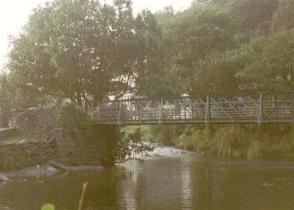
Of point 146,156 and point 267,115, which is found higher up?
point 267,115

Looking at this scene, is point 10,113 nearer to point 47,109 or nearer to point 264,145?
point 47,109

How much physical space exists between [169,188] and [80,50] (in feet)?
50.7

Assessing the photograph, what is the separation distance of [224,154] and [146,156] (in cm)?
691

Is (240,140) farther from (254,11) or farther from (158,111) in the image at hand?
(254,11)

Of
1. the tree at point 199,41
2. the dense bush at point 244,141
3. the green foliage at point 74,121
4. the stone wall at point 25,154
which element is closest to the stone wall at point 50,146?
the stone wall at point 25,154

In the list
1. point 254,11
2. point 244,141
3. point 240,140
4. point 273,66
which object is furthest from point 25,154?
point 254,11

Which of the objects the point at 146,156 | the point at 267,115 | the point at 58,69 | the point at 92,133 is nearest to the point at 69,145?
the point at 92,133

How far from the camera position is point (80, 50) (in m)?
41.6

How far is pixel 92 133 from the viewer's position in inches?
1647

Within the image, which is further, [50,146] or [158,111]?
[158,111]

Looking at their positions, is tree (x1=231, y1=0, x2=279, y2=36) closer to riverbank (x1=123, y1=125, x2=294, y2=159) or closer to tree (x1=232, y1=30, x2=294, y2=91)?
riverbank (x1=123, y1=125, x2=294, y2=159)

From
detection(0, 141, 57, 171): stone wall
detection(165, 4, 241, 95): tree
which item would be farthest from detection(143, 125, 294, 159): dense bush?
detection(0, 141, 57, 171): stone wall

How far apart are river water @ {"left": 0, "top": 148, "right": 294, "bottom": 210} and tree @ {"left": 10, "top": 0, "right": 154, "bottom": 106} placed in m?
7.22

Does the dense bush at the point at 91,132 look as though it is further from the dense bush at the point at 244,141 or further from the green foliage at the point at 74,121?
the dense bush at the point at 244,141
